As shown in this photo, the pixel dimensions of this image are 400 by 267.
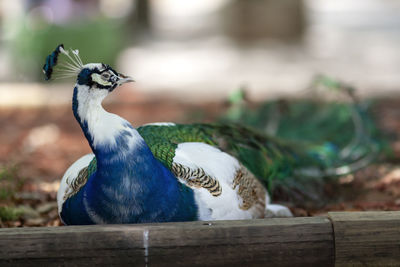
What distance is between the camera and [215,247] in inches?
111

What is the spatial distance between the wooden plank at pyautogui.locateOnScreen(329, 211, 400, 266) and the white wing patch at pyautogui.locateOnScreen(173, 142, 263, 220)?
1.83ft

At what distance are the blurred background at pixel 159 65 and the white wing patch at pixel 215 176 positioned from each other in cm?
81

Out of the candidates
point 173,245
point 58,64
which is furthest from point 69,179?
point 173,245

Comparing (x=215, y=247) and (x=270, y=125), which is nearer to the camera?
(x=215, y=247)

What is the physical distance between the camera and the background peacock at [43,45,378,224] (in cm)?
286

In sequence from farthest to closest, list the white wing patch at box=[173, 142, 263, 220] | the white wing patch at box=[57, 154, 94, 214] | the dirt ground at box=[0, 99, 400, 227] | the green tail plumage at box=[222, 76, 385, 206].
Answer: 1. the green tail plumage at box=[222, 76, 385, 206]
2. the dirt ground at box=[0, 99, 400, 227]
3. the white wing patch at box=[57, 154, 94, 214]
4. the white wing patch at box=[173, 142, 263, 220]

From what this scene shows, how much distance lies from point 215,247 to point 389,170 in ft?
8.48

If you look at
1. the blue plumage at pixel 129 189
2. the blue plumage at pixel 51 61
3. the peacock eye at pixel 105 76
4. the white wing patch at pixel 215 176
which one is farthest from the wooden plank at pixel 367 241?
the blue plumage at pixel 51 61

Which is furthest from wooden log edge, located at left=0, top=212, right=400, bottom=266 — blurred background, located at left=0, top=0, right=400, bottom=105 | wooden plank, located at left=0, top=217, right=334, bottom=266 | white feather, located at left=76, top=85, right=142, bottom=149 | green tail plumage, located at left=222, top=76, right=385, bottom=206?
blurred background, located at left=0, top=0, right=400, bottom=105

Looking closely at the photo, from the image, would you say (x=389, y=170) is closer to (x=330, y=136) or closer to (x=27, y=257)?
(x=330, y=136)

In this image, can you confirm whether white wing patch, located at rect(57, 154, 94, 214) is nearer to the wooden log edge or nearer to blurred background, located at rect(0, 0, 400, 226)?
the wooden log edge

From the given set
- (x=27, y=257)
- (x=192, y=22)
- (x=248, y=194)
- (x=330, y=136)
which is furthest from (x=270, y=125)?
(x=192, y=22)

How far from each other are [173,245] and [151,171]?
1.12ft

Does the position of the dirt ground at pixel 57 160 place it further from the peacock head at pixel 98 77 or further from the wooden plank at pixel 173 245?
the peacock head at pixel 98 77
